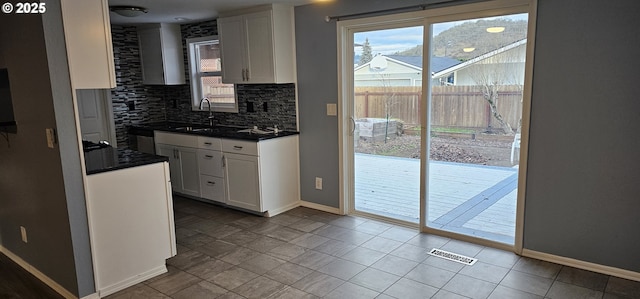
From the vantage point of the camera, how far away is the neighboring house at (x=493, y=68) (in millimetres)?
3084

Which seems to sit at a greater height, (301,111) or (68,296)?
(301,111)

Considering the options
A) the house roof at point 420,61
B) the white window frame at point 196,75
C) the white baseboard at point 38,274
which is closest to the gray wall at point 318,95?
the house roof at point 420,61

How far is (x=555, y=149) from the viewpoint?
2.95 meters

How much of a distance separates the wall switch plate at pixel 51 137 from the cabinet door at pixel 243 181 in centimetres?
188

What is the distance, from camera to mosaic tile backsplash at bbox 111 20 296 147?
466cm

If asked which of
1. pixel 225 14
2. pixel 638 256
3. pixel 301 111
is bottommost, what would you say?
pixel 638 256

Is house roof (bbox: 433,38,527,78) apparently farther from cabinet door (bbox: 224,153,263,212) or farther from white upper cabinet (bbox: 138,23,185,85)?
white upper cabinet (bbox: 138,23,185,85)

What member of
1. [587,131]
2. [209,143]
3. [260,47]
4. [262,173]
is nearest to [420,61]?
[587,131]

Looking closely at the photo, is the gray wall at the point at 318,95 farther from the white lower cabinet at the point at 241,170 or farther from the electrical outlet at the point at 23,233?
the electrical outlet at the point at 23,233

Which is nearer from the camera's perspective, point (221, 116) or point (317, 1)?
point (317, 1)

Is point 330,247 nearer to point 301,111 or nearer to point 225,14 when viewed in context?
point 301,111

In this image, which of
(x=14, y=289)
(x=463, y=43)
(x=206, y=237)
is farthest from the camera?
(x=206, y=237)

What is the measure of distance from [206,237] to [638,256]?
3.30m

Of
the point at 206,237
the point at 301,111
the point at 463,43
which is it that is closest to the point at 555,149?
the point at 463,43
